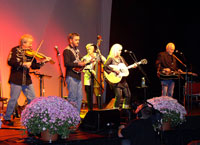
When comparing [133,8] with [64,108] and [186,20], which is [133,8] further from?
[64,108]

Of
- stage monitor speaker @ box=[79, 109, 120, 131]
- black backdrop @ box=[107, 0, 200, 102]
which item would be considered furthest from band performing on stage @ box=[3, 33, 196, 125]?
black backdrop @ box=[107, 0, 200, 102]

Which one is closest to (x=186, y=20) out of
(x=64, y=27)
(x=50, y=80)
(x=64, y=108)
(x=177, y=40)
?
(x=177, y=40)

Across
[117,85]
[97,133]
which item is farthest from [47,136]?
[117,85]

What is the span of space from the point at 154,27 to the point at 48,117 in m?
8.39

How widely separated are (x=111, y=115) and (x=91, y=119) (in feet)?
1.21

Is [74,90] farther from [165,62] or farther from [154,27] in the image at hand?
[154,27]

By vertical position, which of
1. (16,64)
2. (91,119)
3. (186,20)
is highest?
(186,20)

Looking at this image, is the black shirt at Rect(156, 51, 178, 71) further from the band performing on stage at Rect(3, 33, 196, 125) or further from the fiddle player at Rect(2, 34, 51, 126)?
the fiddle player at Rect(2, 34, 51, 126)

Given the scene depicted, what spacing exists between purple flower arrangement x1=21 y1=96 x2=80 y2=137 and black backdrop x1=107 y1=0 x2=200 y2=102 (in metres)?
7.52

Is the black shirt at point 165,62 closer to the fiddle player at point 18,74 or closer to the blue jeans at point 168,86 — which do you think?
the blue jeans at point 168,86

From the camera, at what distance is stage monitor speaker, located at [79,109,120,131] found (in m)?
5.49

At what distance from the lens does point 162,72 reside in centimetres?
912

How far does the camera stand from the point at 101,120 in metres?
5.54

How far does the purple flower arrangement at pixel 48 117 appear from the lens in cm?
448
